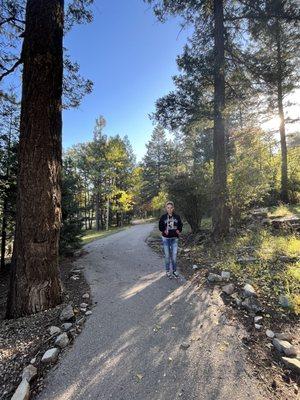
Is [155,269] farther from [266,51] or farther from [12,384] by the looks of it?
[266,51]

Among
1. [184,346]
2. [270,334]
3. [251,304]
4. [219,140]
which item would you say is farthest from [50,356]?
[219,140]

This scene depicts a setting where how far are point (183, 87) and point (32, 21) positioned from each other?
22.3ft

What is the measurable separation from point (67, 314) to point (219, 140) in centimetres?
788

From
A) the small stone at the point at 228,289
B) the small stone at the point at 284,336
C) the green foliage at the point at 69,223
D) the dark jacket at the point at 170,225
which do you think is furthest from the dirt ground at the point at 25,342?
the green foliage at the point at 69,223

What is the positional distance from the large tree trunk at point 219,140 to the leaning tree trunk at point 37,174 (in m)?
6.33

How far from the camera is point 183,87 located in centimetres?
1044

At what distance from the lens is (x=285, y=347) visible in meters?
3.19

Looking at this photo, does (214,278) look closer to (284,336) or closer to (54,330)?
(284,336)

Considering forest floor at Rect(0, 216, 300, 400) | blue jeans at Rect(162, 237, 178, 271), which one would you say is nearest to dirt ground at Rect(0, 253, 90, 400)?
forest floor at Rect(0, 216, 300, 400)

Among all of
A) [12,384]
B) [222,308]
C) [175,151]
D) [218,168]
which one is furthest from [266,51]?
[175,151]

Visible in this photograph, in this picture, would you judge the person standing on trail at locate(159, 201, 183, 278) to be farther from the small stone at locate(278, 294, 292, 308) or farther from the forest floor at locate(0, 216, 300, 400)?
the small stone at locate(278, 294, 292, 308)

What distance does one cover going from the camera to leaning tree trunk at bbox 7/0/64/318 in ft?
15.2

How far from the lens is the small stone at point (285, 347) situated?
3.13m

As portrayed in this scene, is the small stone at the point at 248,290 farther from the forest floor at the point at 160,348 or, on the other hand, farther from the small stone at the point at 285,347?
the small stone at the point at 285,347
